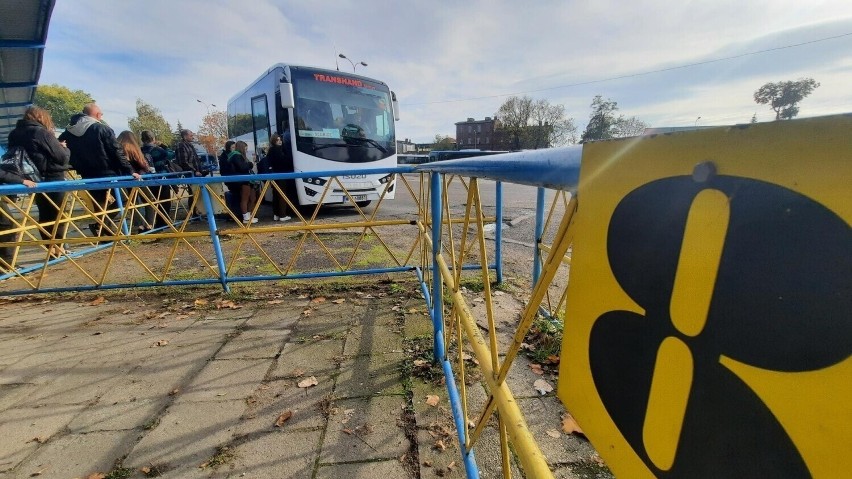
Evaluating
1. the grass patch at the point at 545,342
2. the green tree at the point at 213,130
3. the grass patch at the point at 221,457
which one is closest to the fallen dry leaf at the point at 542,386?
the grass patch at the point at 545,342

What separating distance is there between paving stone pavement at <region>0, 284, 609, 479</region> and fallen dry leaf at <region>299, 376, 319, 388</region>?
0.07ft

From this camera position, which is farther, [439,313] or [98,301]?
[98,301]

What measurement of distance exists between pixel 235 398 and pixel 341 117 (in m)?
8.17

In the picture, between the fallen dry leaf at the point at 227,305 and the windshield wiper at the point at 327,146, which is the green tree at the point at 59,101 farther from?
the fallen dry leaf at the point at 227,305

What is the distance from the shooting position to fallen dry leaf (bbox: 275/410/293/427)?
2203 mm

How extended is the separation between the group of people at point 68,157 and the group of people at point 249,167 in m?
1.56

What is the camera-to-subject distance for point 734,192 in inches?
14.8

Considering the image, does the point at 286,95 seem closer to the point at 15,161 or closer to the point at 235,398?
the point at 15,161

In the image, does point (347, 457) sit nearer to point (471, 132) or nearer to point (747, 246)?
point (747, 246)

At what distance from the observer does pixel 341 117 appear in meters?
9.38

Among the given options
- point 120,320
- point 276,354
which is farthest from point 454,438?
point 120,320

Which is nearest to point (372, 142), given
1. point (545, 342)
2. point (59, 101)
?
point (545, 342)

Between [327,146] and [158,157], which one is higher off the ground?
[327,146]

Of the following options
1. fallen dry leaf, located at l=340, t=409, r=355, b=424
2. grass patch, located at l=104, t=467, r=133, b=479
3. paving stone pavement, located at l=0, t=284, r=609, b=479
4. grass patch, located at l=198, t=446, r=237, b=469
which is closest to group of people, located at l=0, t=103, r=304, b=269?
paving stone pavement, located at l=0, t=284, r=609, b=479
